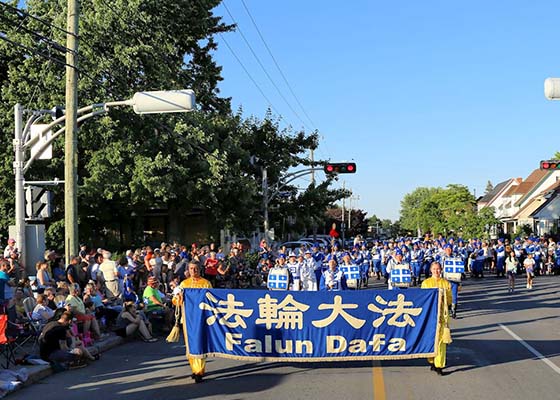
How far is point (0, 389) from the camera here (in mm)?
9242

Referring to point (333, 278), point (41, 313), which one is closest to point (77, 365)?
point (41, 313)

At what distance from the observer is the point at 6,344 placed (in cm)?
1083

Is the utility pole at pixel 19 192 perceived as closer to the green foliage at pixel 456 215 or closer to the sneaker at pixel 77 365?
the sneaker at pixel 77 365

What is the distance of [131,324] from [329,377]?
226 inches

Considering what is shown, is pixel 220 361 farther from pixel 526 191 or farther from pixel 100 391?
pixel 526 191

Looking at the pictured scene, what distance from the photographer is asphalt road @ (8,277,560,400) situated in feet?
29.2

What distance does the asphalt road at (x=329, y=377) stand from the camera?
890cm

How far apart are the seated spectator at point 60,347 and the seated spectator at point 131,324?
263cm

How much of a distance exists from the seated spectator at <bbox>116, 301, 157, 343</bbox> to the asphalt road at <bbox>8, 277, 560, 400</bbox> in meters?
0.51

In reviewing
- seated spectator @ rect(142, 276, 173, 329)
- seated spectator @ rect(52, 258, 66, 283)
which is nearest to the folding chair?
seated spectator @ rect(142, 276, 173, 329)

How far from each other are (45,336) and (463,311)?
11459mm

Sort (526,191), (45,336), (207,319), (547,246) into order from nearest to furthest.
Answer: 1. (207,319)
2. (45,336)
3. (547,246)
4. (526,191)

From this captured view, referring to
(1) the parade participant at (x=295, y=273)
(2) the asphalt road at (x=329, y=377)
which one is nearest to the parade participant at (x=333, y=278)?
(1) the parade participant at (x=295, y=273)

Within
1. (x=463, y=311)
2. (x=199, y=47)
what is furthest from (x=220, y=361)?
(x=199, y=47)
